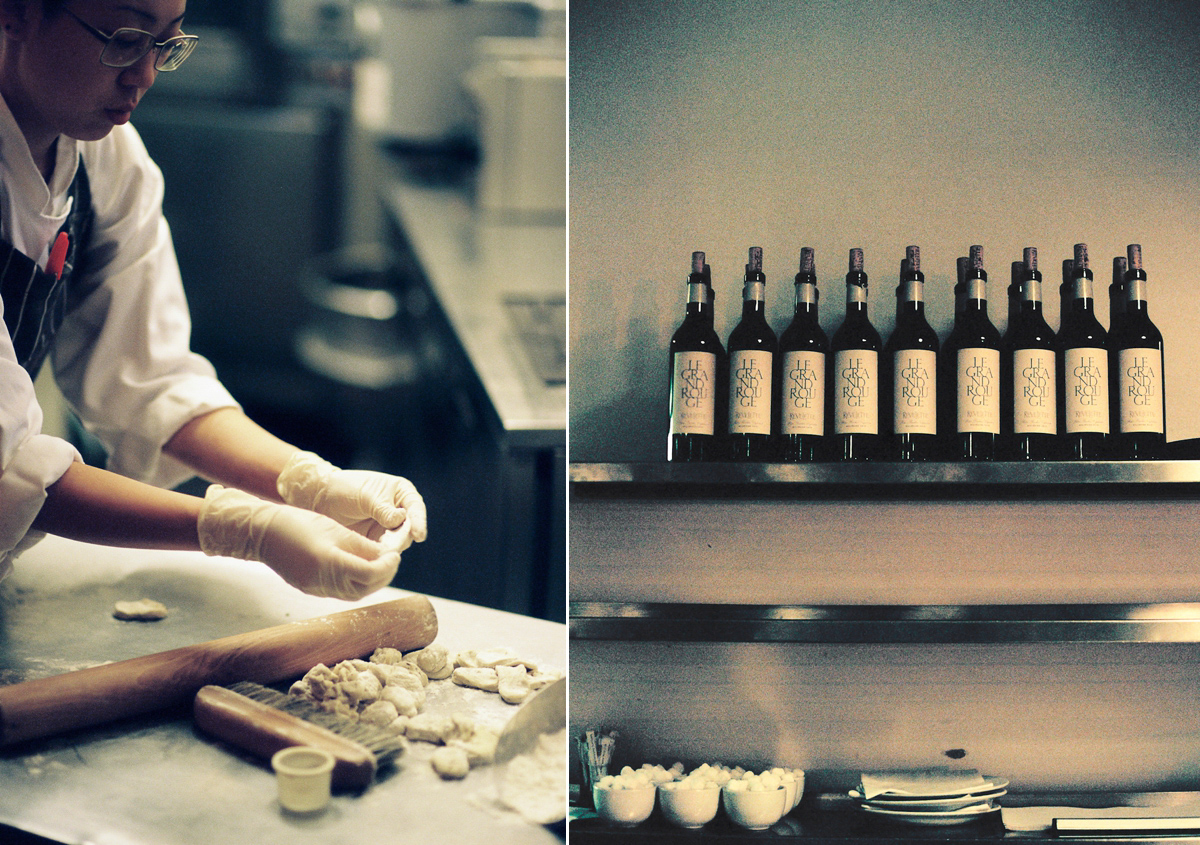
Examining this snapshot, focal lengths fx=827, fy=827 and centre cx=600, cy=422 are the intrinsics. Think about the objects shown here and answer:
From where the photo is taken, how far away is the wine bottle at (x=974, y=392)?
1.17 meters

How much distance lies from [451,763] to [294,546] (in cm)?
19

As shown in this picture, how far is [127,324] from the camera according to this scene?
0.68 metres

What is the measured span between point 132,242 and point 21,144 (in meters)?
0.12

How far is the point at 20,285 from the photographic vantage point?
1.88 feet

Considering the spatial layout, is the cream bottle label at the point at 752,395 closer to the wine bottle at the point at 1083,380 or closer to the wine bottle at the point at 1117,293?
the wine bottle at the point at 1083,380

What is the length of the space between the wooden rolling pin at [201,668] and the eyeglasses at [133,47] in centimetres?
41

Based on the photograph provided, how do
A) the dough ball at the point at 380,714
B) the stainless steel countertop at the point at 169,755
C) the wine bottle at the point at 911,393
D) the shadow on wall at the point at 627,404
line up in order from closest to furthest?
1. the stainless steel countertop at the point at 169,755
2. the dough ball at the point at 380,714
3. the wine bottle at the point at 911,393
4. the shadow on wall at the point at 627,404

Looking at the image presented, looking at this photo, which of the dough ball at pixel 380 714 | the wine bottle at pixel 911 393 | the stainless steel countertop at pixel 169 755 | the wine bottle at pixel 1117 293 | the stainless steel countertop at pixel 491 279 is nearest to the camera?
the stainless steel countertop at pixel 169 755

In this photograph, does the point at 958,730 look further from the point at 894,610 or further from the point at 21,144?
the point at 21,144

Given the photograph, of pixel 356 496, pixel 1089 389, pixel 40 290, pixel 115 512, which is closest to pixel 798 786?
pixel 1089 389

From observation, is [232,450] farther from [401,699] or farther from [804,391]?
[804,391]

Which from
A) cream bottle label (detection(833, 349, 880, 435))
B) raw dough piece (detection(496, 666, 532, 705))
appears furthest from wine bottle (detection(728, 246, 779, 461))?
raw dough piece (detection(496, 666, 532, 705))

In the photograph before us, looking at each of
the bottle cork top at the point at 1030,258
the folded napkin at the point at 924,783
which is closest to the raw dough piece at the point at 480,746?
the folded napkin at the point at 924,783

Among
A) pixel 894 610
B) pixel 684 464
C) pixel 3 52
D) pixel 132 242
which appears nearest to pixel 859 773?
pixel 894 610
